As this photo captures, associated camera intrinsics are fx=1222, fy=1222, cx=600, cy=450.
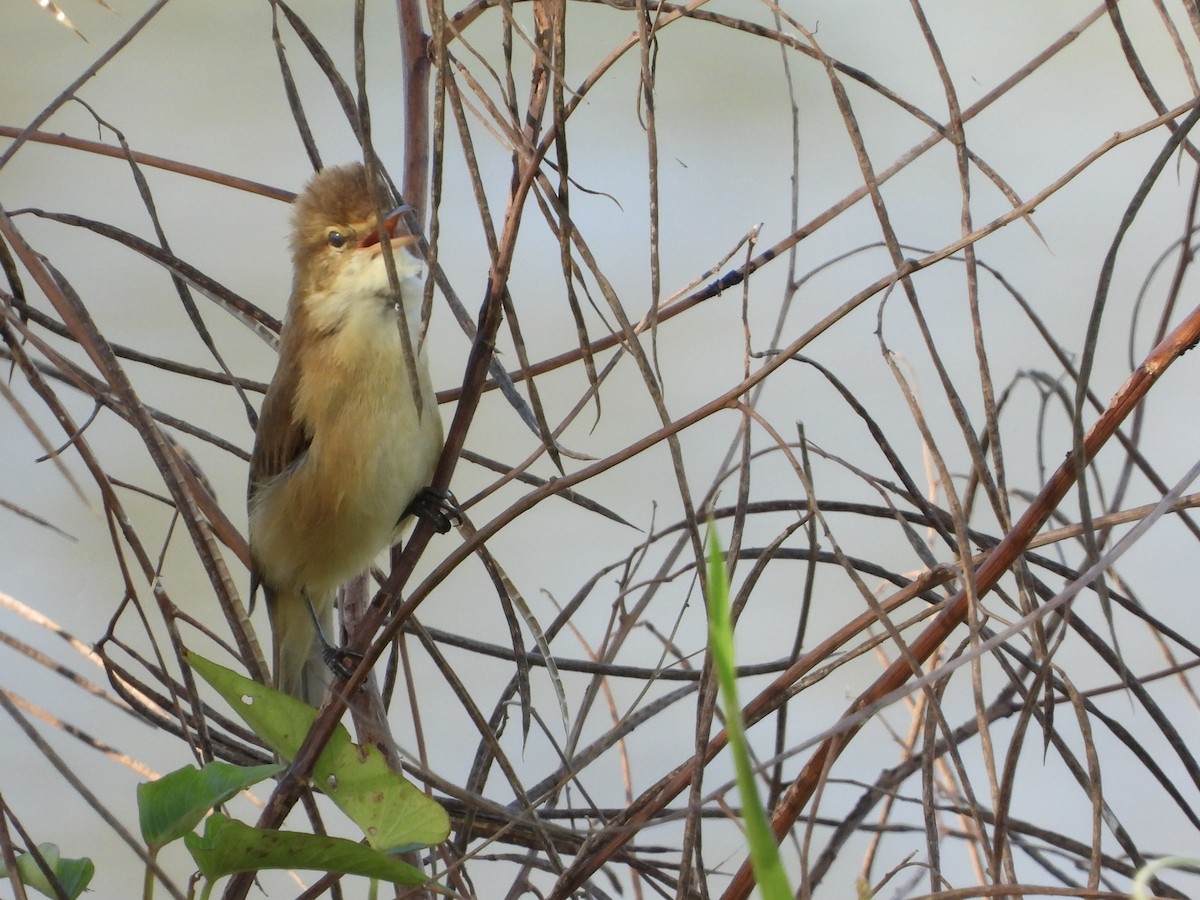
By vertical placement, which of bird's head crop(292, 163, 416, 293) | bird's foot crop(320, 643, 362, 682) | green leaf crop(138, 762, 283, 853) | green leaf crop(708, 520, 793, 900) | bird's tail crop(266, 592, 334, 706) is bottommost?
green leaf crop(708, 520, 793, 900)

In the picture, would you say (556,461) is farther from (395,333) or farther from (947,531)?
(395,333)

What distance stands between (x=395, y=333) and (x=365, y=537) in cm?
31

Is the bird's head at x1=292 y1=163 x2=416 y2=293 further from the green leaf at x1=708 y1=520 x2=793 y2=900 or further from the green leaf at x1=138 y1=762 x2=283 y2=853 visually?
the green leaf at x1=708 y1=520 x2=793 y2=900

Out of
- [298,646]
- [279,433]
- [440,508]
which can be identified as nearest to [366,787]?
[440,508]

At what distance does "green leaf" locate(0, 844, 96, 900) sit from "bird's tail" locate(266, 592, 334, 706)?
1082 mm

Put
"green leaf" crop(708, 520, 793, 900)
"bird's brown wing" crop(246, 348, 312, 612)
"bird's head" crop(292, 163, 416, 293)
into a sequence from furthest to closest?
1. "bird's brown wing" crop(246, 348, 312, 612)
2. "bird's head" crop(292, 163, 416, 293)
3. "green leaf" crop(708, 520, 793, 900)

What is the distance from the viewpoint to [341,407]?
1.83 metres

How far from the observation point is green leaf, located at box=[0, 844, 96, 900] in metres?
0.93

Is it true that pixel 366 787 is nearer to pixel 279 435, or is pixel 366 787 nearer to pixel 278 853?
pixel 278 853

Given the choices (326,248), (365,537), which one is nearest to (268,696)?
(365,537)

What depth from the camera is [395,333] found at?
1.81 meters

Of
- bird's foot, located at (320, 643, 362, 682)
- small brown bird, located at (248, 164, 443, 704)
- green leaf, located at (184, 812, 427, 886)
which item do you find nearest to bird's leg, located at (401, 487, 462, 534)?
small brown bird, located at (248, 164, 443, 704)

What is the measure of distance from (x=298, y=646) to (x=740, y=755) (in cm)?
184

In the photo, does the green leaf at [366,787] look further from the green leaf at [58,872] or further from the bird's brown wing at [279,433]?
the bird's brown wing at [279,433]
